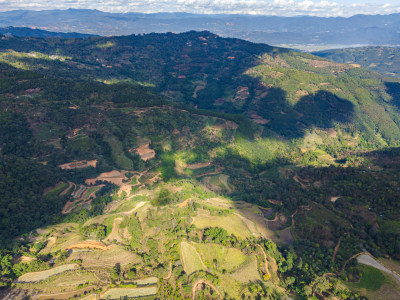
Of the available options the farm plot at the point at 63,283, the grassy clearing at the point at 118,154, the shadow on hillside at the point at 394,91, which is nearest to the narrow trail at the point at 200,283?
the farm plot at the point at 63,283

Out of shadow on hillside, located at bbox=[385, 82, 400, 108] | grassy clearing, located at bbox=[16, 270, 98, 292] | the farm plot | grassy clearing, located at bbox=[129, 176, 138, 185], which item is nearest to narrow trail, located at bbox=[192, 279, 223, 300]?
the farm plot

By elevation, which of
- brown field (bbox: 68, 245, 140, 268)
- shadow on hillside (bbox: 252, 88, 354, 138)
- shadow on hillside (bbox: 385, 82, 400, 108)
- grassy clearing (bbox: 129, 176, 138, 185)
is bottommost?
brown field (bbox: 68, 245, 140, 268)

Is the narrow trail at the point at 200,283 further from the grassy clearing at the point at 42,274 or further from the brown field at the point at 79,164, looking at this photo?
the brown field at the point at 79,164

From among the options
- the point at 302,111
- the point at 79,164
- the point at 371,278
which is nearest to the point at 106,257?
the point at 79,164

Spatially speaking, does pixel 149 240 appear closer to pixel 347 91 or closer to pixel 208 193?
pixel 208 193

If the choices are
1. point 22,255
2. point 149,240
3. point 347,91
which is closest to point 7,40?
point 22,255

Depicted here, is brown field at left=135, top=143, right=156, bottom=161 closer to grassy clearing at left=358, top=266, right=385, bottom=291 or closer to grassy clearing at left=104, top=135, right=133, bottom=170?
grassy clearing at left=104, top=135, right=133, bottom=170
